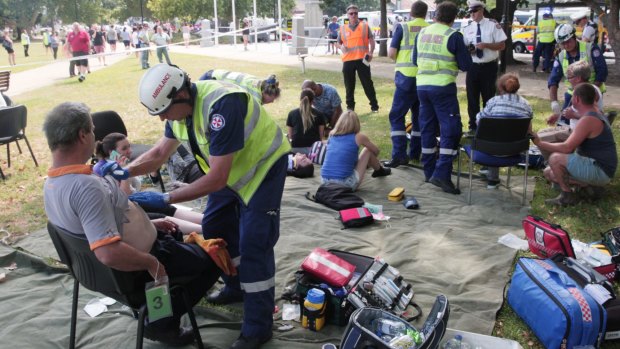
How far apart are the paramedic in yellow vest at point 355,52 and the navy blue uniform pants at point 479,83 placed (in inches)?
98.5

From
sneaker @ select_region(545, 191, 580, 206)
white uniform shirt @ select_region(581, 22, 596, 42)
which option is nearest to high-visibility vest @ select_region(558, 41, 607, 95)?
white uniform shirt @ select_region(581, 22, 596, 42)

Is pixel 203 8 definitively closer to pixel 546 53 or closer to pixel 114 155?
pixel 546 53

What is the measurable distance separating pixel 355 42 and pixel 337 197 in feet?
16.8

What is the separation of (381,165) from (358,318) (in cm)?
370

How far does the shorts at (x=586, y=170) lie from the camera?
5.02m

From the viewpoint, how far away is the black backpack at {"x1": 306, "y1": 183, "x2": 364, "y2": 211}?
538cm

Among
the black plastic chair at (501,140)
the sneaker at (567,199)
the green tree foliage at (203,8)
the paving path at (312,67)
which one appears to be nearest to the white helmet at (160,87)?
the black plastic chair at (501,140)

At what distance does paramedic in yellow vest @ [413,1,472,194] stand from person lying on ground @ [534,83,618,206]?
94cm

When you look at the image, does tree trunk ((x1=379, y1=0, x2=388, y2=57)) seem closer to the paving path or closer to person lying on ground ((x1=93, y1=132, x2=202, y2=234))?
the paving path

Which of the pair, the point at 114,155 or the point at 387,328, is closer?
the point at 387,328

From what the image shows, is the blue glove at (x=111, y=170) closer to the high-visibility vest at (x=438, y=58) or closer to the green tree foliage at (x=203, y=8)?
the high-visibility vest at (x=438, y=58)

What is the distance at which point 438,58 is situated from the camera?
5707 mm

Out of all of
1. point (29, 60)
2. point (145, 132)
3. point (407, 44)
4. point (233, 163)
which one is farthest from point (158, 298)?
point (29, 60)

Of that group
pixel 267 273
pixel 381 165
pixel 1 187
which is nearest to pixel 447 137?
pixel 381 165
